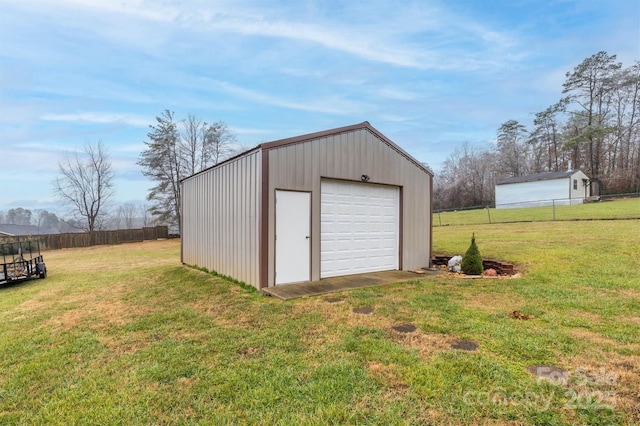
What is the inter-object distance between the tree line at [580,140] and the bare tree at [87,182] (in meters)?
33.9

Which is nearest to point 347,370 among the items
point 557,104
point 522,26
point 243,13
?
point 243,13

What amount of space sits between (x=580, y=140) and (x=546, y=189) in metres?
6.05

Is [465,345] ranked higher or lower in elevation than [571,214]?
lower

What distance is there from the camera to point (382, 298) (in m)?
5.20

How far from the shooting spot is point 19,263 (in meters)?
8.90

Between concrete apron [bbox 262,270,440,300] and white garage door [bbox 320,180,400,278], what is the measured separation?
32 cm

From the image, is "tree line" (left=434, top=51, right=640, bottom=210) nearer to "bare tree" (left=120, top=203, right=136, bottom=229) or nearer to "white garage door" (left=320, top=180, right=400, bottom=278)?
"white garage door" (left=320, top=180, right=400, bottom=278)

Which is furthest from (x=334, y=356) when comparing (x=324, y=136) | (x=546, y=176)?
(x=546, y=176)

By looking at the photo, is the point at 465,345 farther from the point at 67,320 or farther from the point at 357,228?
the point at 67,320

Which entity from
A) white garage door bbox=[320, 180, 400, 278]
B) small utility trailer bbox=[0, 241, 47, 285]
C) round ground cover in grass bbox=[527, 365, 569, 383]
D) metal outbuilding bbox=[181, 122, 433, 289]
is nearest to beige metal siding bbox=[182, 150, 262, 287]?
metal outbuilding bbox=[181, 122, 433, 289]

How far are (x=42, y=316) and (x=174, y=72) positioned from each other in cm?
1037

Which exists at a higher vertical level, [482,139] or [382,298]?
[482,139]

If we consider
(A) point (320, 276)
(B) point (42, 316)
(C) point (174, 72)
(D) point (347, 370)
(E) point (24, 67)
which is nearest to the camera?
(D) point (347, 370)

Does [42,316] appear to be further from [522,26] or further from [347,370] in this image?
[522,26]
